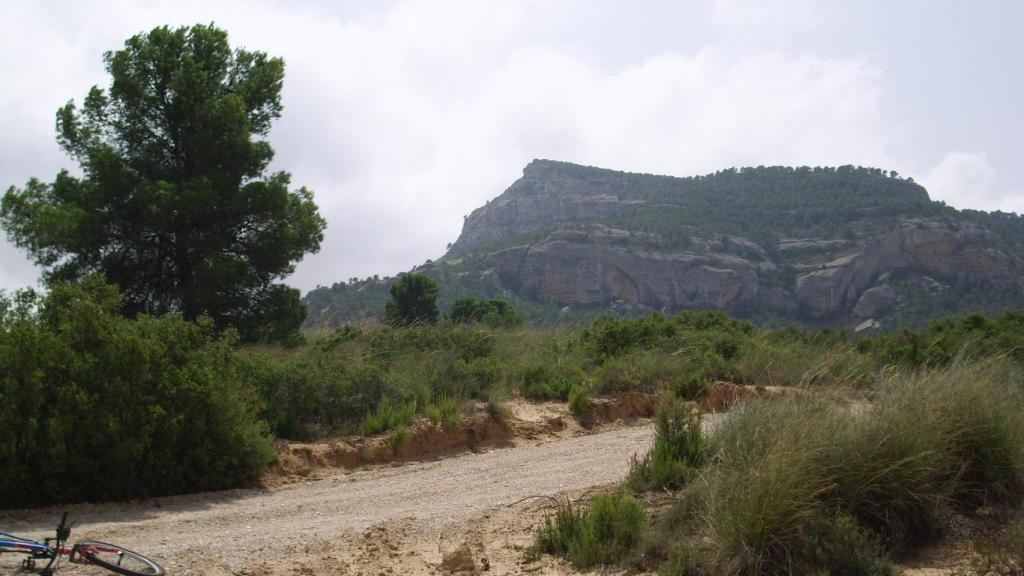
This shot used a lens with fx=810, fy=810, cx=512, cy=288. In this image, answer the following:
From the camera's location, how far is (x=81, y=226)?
18.6 m

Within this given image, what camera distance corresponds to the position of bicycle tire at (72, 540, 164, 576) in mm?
6359

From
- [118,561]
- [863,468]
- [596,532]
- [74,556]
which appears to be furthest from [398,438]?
[863,468]

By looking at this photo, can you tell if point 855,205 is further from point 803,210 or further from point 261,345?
point 261,345

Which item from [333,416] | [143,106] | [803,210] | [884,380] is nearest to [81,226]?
[143,106]

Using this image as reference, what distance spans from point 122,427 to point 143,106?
13.2m

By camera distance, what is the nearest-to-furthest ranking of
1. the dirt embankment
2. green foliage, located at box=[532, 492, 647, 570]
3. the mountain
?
green foliage, located at box=[532, 492, 647, 570] < the dirt embankment < the mountain

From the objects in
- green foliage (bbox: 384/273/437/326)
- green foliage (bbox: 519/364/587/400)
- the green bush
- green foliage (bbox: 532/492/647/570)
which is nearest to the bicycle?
green foliage (bbox: 532/492/647/570)

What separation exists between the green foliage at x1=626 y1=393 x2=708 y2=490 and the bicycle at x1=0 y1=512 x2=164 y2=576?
484cm

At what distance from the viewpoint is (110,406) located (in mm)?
9734

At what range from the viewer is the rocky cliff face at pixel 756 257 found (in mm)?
94938

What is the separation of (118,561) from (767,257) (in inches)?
4471

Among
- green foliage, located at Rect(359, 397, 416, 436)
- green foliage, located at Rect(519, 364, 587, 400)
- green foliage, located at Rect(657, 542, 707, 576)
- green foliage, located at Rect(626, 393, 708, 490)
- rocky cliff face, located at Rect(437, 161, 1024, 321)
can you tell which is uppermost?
rocky cliff face, located at Rect(437, 161, 1024, 321)

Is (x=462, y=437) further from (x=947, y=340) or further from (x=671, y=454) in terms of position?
(x=947, y=340)

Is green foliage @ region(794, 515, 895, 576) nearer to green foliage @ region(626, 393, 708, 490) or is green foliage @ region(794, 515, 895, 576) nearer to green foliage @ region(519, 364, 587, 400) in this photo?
green foliage @ region(626, 393, 708, 490)
